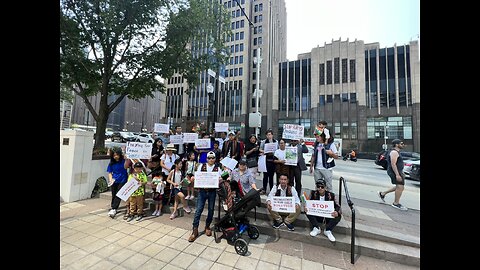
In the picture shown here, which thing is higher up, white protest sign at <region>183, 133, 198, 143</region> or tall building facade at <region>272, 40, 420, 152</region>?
tall building facade at <region>272, 40, 420, 152</region>

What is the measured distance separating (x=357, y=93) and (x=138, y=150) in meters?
39.2

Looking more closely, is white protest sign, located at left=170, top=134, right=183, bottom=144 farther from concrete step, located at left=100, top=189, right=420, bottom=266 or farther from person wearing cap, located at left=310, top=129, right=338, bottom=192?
person wearing cap, located at left=310, top=129, right=338, bottom=192

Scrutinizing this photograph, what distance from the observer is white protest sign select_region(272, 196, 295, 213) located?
4.20 metres

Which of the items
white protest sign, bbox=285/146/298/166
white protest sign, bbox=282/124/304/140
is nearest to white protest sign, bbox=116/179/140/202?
white protest sign, bbox=285/146/298/166

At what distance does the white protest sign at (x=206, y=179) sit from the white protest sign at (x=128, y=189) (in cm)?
189

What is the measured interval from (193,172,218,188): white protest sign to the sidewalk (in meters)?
1.11

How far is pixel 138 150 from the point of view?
217 inches

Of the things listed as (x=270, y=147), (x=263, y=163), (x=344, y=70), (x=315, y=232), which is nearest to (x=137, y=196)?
(x=263, y=163)

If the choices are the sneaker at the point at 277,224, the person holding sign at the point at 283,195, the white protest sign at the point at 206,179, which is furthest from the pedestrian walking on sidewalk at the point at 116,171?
the sneaker at the point at 277,224

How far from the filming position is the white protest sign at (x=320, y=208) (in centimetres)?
393

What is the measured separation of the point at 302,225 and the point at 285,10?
280 feet

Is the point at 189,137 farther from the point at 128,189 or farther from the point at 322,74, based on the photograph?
the point at 322,74
